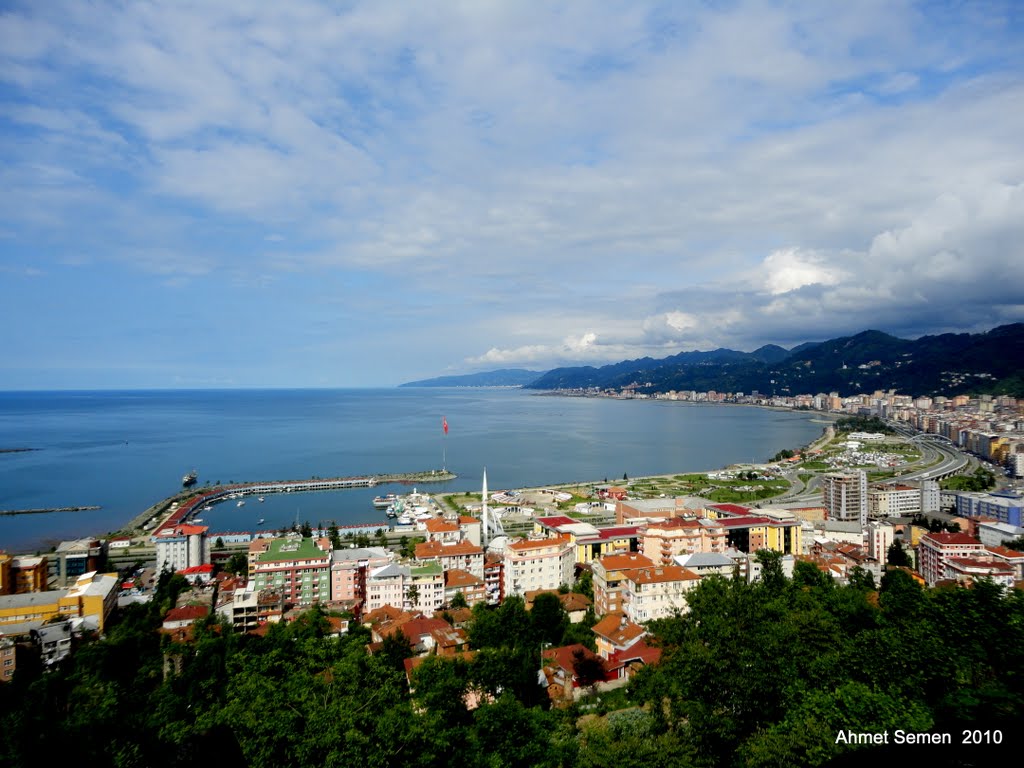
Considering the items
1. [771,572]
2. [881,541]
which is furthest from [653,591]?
[881,541]

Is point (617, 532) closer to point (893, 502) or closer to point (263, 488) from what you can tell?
point (893, 502)

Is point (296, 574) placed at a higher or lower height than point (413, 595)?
higher

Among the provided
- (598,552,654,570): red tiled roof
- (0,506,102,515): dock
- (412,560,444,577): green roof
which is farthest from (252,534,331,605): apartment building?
(0,506,102,515): dock

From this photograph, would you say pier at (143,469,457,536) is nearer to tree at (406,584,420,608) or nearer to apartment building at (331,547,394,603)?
apartment building at (331,547,394,603)

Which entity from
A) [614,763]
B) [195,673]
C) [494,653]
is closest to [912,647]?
[614,763]

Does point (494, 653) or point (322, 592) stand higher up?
point (494, 653)

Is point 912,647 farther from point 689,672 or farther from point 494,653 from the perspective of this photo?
point 494,653

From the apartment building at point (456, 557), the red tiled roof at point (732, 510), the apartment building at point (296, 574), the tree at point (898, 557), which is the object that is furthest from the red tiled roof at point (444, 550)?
the tree at point (898, 557)
